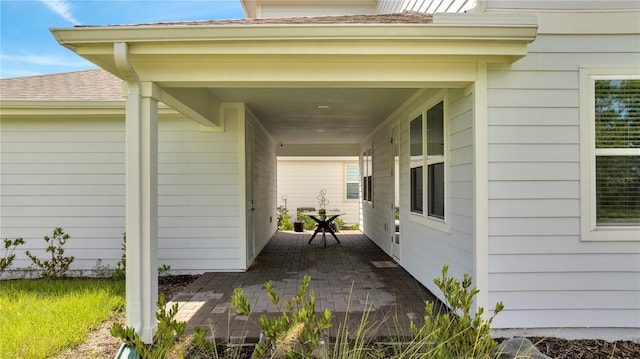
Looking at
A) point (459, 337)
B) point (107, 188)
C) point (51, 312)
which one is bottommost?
point (51, 312)

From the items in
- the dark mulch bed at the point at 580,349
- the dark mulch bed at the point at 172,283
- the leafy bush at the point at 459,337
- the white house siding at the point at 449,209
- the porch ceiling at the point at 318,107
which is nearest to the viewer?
the leafy bush at the point at 459,337

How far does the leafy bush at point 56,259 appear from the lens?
17.1 ft

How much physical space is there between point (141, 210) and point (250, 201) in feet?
10.1

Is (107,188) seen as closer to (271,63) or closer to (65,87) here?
(65,87)

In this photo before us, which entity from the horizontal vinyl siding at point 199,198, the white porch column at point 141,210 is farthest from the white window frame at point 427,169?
the white porch column at point 141,210

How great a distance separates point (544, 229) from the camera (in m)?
3.13

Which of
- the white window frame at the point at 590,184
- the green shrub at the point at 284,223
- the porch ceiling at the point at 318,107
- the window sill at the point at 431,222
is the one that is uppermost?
the porch ceiling at the point at 318,107

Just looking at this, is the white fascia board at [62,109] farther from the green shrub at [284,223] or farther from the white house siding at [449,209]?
the green shrub at [284,223]

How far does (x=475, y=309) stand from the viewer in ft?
10.4

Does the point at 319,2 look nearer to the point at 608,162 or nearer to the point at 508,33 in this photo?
the point at 508,33

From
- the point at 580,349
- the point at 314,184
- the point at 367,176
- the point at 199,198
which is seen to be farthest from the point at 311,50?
the point at 314,184

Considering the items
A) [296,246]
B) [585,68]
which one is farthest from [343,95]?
[296,246]

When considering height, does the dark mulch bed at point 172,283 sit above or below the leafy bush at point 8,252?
below

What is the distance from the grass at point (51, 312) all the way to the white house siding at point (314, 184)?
8.99 m
